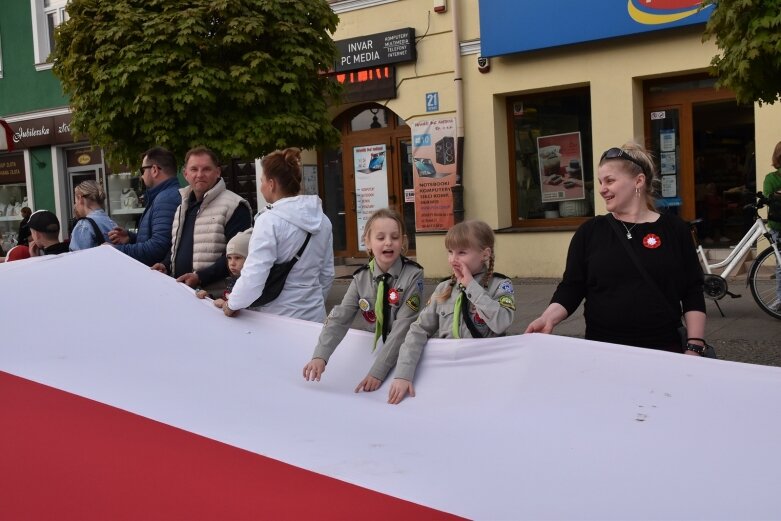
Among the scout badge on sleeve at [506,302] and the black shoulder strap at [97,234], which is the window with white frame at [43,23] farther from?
the scout badge on sleeve at [506,302]

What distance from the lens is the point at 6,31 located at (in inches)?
851

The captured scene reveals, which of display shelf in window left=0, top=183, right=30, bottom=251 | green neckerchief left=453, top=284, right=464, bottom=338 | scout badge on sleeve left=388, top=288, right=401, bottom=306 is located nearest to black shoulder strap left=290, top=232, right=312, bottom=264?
scout badge on sleeve left=388, top=288, right=401, bottom=306

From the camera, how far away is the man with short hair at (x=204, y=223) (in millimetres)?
5059

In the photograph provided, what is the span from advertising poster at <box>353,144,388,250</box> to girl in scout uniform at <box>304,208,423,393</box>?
40.3ft

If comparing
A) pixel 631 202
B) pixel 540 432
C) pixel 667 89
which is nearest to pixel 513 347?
pixel 540 432

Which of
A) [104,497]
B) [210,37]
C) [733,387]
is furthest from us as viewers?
[210,37]

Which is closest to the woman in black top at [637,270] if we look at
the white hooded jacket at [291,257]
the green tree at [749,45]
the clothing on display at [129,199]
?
the white hooded jacket at [291,257]

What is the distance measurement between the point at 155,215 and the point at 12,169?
18131 mm

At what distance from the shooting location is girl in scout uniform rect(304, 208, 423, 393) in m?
3.89

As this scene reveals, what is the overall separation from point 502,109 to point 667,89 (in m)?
2.64

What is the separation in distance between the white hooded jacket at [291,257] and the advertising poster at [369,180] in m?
11.6

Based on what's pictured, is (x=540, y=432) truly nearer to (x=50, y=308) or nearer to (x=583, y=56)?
(x=50, y=308)

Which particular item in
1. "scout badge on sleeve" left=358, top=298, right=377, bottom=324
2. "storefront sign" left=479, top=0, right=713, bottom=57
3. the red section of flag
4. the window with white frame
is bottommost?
the red section of flag

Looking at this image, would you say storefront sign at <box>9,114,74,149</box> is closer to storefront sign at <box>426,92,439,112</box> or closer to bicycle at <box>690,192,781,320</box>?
storefront sign at <box>426,92,439,112</box>
